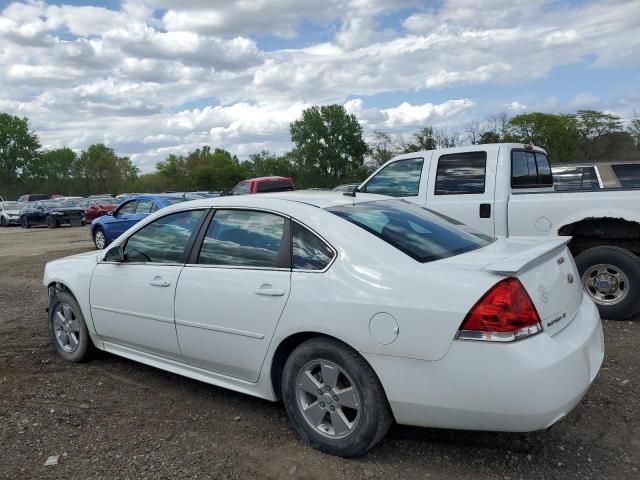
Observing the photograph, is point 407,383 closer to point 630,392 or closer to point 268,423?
point 268,423

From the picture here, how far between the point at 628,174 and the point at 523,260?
4.30 metres

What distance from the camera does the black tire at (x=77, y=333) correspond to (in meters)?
4.86

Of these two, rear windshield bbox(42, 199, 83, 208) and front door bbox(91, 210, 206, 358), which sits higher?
front door bbox(91, 210, 206, 358)

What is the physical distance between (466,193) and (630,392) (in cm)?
322

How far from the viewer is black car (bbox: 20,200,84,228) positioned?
27.8 m

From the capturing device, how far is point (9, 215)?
3212 cm

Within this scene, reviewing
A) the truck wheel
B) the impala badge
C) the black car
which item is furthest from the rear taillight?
the black car

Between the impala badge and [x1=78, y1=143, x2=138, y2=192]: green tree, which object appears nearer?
the impala badge

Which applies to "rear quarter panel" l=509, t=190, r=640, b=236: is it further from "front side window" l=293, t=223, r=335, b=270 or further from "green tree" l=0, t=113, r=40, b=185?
"green tree" l=0, t=113, r=40, b=185

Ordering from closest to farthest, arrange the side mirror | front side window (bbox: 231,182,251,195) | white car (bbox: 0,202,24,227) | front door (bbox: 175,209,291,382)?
1. front door (bbox: 175,209,291,382)
2. the side mirror
3. front side window (bbox: 231,182,251,195)
4. white car (bbox: 0,202,24,227)

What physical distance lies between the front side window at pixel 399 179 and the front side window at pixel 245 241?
3.76m

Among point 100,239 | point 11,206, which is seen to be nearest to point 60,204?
point 11,206

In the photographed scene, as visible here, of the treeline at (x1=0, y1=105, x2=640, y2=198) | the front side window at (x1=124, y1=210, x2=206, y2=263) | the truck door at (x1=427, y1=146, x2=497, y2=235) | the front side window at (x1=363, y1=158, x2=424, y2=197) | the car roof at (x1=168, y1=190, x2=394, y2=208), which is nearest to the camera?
the car roof at (x1=168, y1=190, x2=394, y2=208)

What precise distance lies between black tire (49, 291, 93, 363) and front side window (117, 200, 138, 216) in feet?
30.7
